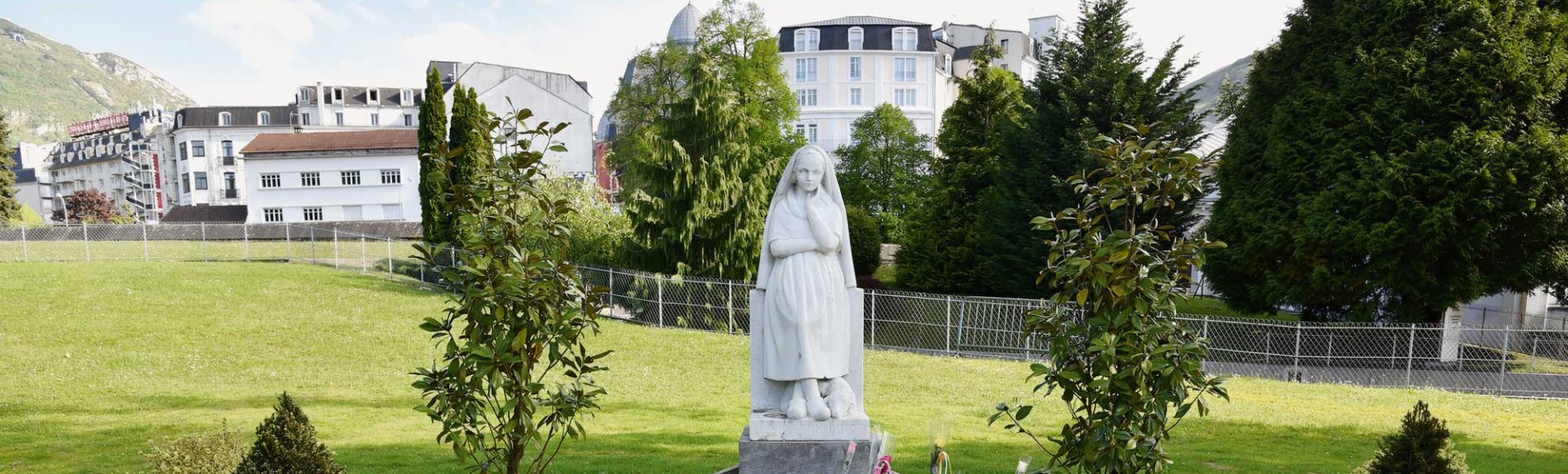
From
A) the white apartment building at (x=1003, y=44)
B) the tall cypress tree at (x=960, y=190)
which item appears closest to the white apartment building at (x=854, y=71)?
the white apartment building at (x=1003, y=44)

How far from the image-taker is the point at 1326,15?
18.5 metres

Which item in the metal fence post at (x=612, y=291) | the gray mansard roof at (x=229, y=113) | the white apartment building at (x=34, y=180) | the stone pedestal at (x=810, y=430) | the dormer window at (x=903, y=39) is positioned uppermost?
the dormer window at (x=903, y=39)

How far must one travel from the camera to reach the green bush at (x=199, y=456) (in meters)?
5.93

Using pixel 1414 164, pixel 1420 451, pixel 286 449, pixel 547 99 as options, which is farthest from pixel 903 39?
pixel 286 449

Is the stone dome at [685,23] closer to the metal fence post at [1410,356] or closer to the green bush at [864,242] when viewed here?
the green bush at [864,242]

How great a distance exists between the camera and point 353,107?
7062cm

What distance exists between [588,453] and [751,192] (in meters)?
11.4

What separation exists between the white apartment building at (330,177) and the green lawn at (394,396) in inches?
1011

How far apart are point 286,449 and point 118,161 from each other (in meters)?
103

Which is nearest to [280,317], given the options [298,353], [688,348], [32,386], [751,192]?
[298,353]

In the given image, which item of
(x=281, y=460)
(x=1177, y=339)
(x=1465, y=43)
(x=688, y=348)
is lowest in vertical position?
(x=688, y=348)

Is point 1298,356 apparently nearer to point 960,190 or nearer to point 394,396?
point 960,190

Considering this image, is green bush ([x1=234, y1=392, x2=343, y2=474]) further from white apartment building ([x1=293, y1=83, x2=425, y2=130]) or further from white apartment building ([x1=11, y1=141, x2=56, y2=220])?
white apartment building ([x1=11, y1=141, x2=56, y2=220])

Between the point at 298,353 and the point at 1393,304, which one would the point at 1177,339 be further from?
the point at 1393,304
